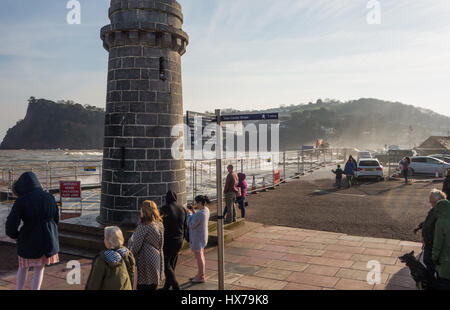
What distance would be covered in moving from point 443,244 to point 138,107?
704 cm

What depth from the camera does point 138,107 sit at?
919cm

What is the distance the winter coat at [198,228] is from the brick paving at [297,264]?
2.46ft

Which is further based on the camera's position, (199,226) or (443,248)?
(199,226)

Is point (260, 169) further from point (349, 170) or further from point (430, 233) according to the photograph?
point (430, 233)

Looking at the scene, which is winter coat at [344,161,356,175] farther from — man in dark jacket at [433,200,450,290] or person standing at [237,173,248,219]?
man in dark jacket at [433,200,450,290]

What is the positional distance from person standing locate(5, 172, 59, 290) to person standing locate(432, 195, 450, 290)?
5.39m

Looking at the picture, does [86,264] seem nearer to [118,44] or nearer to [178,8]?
[118,44]

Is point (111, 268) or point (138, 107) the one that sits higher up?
point (138, 107)

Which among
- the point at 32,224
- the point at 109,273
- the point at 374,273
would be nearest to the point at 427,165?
the point at 374,273

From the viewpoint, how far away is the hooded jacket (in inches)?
206

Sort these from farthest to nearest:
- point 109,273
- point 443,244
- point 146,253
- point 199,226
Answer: point 199,226
point 146,253
point 443,244
point 109,273

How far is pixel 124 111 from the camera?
923 cm

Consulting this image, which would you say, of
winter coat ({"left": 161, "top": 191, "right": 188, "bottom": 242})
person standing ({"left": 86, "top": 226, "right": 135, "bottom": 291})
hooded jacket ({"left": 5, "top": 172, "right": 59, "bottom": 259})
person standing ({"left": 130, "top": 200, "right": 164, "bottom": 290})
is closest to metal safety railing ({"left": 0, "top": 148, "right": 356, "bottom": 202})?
winter coat ({"left": 161, "top": 191, "right": 188, "bottom": 242})

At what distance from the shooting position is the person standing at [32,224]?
17.2 feet
